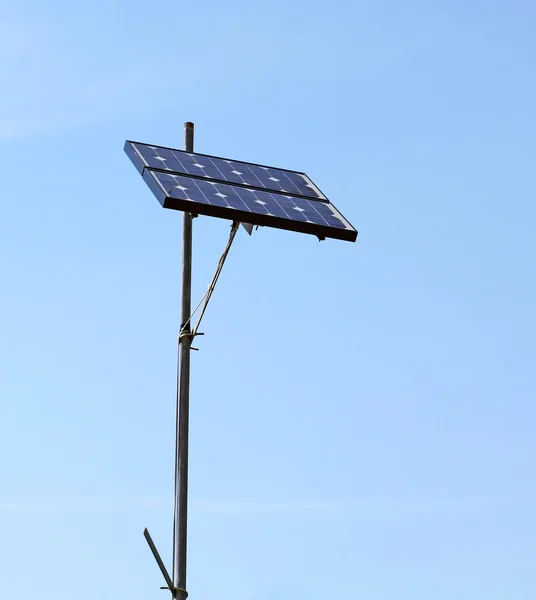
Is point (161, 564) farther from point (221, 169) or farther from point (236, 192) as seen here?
point (221, 169)

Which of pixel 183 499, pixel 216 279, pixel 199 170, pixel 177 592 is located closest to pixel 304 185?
pixel 199 170

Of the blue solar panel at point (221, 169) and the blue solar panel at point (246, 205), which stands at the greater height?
the blue solar panel at point (221, 169)

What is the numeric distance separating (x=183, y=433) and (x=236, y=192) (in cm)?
310

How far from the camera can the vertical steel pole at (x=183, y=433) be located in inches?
492

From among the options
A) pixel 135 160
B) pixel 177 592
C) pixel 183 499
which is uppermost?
pixel 135 160

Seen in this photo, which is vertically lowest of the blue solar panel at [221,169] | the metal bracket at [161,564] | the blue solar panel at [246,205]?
the metal bracket at [161,564]

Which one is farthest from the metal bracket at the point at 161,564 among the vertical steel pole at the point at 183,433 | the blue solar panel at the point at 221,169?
the blue solar panel at the point at 221,169

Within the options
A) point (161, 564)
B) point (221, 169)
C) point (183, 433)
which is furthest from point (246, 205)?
point (161, 564)

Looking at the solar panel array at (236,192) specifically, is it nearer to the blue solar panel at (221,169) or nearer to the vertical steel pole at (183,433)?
the blue solar panel at (221,169)

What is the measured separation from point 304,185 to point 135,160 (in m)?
2.62

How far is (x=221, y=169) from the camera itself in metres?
14.8

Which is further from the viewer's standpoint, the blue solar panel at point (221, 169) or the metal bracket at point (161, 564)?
the blue solar panel at point (221, 169)

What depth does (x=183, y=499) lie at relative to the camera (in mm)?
12828

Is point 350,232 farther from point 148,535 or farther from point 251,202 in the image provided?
point 148,535
